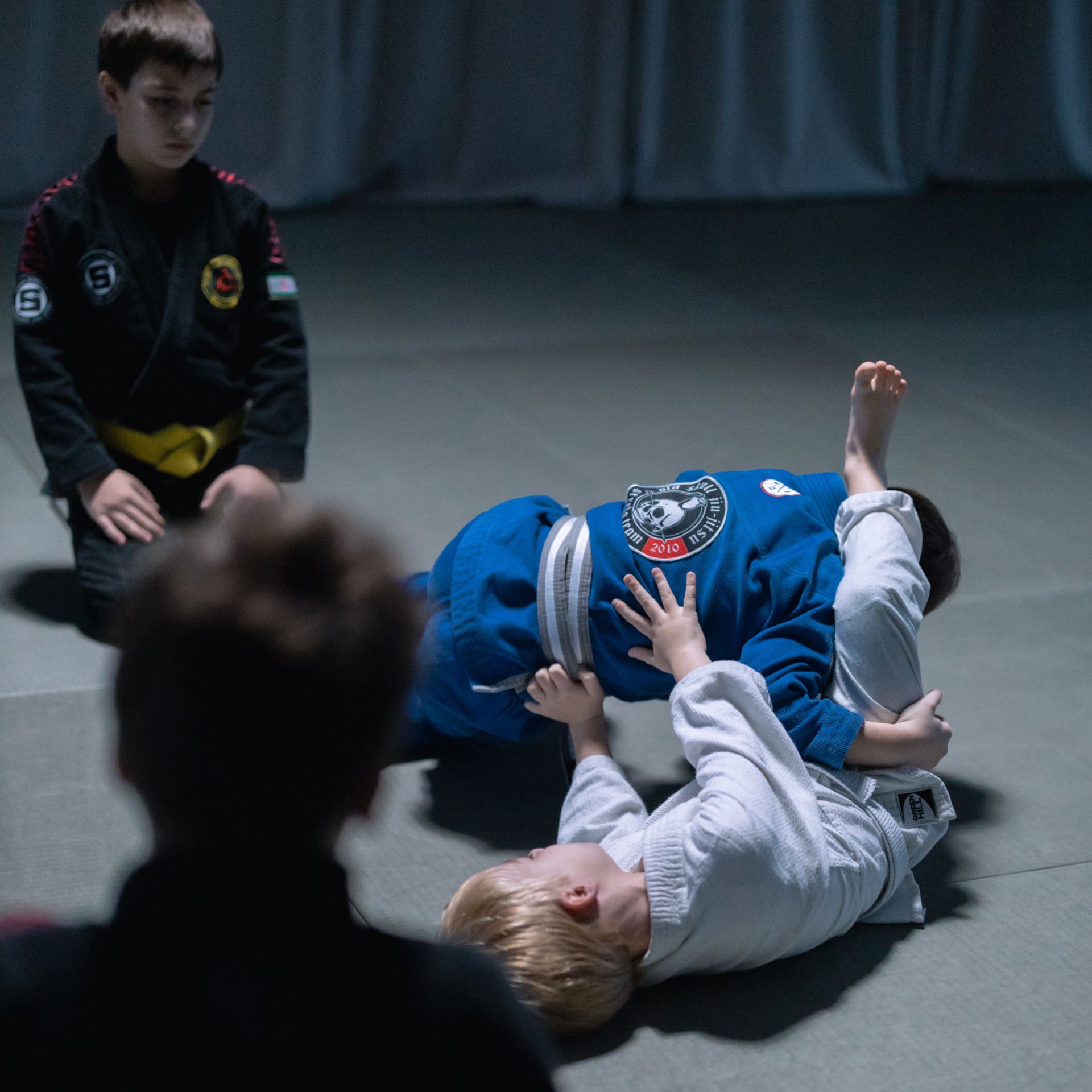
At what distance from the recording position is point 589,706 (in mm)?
1791

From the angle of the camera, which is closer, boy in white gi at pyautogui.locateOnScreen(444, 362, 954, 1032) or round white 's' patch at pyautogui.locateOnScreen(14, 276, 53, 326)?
boy in white gi at pyautogui.locateOnScreen(444, 362, 954, 1032)

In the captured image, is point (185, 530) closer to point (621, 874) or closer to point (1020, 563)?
point (621, 874)

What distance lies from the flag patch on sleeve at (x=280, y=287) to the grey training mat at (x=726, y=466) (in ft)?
1.70

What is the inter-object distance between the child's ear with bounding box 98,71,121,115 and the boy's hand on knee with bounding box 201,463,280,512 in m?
0.64

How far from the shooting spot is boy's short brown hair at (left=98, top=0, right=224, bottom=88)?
7.54ft

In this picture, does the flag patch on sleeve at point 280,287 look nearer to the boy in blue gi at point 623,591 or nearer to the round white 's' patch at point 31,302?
the round white 's' patch at point 31,302

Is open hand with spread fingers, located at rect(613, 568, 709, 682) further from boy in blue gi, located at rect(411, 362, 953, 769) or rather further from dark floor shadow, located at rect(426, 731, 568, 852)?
dark floor shadow, located at rect(426, 731, 568, 852)

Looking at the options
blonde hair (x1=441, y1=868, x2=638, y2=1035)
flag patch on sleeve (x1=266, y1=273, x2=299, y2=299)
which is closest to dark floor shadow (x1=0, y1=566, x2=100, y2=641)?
flag patch on sleeve (x1=266, y1=273, x2=299, y2=299)

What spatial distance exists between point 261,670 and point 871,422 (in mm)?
1509

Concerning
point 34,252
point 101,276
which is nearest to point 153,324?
point 101,276

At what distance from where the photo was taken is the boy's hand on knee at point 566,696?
1.79 meters

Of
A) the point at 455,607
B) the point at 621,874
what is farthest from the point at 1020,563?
the point at 621,874

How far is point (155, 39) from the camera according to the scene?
7.53ft

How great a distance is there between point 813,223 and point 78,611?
4.11m
